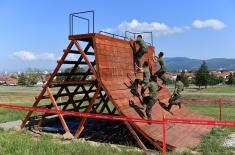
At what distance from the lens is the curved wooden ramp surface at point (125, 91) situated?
11.5 metres

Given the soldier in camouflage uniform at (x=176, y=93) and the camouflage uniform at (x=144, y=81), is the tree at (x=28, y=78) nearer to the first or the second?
the soldier in camouflage uniform at (x=176, y=93)

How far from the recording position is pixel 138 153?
9789 millimetres

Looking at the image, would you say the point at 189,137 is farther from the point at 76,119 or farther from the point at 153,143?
the point at 76,119

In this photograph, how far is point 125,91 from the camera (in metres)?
13.0

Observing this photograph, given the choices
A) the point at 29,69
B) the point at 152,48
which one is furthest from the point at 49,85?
the point at 29,69

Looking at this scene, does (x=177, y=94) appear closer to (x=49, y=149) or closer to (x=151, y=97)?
(x=151, y=97)

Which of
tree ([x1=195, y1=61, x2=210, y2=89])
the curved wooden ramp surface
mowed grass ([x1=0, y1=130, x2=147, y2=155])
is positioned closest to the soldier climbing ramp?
the curved wooden ramp surface

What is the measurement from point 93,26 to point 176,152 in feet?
19.0

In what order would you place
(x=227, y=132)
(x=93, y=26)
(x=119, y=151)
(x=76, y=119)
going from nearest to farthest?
(x=119, y=151) → (x=93, y=26) → (x=227, y=132) → (x=76, y=119)

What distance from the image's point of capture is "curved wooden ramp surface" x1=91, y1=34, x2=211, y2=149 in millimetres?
11492

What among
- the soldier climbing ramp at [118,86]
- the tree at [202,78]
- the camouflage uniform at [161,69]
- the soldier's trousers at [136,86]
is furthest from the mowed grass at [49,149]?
the tree at [202,78]

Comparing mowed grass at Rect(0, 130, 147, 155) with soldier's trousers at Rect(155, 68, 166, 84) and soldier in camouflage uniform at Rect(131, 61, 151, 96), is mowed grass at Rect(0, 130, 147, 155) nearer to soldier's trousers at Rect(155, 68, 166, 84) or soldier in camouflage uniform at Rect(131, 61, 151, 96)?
soldier in camouflage uniform at Rect(131, 61, 151, 96)

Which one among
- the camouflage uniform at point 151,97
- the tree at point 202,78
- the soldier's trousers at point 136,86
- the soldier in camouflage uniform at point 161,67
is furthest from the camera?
the tree at point 202,78

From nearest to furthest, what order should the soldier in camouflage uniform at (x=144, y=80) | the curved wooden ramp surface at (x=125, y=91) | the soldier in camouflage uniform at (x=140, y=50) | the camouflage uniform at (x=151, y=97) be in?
the curved wooden ramp surface at (x=125, y=91) → the camouflage uniform at (x=151, y=97) → the soldier in camouflage uniform at (x=144, y=80) → the soldier in camouflage uniform at (x=140, y=50)
